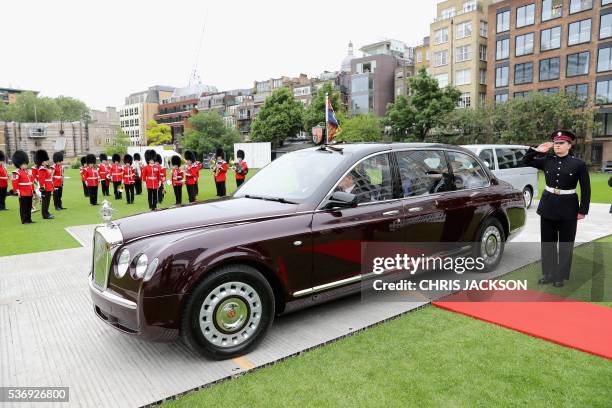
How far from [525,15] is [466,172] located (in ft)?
161

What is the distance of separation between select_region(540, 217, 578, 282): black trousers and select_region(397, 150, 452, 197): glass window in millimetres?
1385

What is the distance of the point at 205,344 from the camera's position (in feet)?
11.2

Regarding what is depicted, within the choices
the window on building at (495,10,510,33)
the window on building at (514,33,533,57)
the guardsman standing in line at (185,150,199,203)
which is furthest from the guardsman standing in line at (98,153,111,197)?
the window on building at (495,10,510,33)

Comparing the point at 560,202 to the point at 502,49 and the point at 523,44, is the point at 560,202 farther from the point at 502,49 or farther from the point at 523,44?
the point at 502,49

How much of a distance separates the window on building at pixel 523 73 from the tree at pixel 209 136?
1640 inches

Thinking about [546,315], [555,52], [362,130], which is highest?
[555,52]

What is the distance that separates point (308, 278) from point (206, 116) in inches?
2769

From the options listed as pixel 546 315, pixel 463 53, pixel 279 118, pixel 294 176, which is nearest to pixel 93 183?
pixel 294 176

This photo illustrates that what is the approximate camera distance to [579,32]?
41.1 metres

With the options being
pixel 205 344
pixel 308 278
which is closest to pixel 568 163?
pixel 308 278

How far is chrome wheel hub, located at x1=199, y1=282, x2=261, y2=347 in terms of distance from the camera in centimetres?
341

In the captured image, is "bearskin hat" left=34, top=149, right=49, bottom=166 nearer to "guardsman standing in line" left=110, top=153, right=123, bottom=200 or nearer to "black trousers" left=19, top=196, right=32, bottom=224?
"black trousers" left=19, top=196, right=32, bottom=224

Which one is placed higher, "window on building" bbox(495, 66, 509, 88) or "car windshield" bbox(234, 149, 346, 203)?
"window on building" bbox(495, 66, 509, 88)

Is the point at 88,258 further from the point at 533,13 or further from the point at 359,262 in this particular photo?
the point at 533,13
